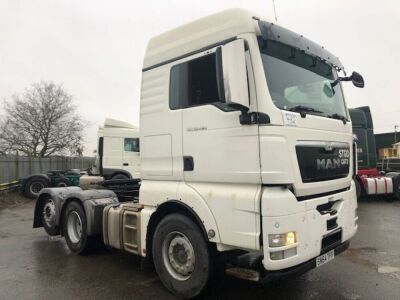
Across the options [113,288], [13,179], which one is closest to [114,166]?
[13,179]

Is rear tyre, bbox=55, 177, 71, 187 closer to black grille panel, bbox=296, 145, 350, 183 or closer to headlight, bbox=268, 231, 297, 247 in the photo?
black grille panel, bbox=296, 145, 350, 183

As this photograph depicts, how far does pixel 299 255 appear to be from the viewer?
3.82 metres

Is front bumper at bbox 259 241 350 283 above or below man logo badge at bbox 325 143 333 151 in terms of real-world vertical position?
below

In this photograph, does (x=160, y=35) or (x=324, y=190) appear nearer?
(x=324, y=190)

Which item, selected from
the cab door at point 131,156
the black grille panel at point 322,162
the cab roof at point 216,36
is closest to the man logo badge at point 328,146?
the black grille panel at point 322,162

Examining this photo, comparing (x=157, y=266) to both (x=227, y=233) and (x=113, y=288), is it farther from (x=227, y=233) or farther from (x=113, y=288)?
(x=227, y=233)

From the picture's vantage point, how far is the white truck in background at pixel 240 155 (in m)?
3.81

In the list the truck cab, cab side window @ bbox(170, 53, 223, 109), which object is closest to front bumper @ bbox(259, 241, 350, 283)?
the truck cab

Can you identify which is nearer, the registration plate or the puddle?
the registration plate

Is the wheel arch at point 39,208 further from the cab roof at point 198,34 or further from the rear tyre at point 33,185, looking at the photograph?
the rear tyre at point 33,185

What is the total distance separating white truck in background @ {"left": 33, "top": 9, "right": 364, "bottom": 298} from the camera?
381 centimetres

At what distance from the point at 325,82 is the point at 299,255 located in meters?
2.19

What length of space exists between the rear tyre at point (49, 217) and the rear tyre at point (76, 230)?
18.4 inches

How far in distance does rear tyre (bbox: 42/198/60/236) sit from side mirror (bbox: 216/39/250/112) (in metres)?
5.11
